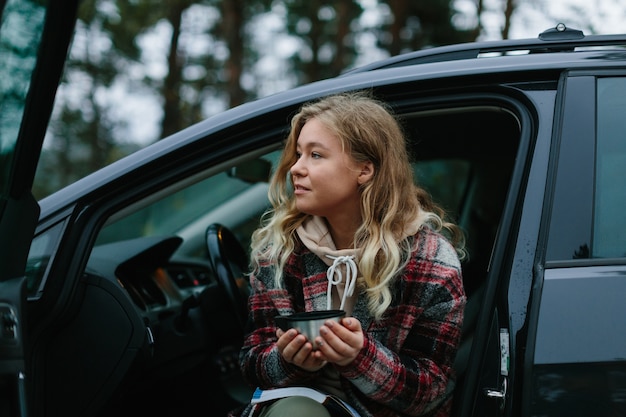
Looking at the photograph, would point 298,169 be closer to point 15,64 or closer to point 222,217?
point 15,64

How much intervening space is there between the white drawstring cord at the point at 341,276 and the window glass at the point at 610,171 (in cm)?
55

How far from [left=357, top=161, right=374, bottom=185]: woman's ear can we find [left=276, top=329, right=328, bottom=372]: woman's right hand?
463 millimetres

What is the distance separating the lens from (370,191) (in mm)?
1847

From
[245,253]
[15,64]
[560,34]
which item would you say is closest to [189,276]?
[245,253]

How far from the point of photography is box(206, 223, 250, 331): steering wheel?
2.27 metres

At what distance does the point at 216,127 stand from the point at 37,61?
0.53 meters

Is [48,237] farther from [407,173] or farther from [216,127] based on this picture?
[407,173]

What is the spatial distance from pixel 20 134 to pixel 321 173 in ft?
2.30

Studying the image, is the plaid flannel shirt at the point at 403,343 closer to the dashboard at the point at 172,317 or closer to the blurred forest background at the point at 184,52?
the dashboard at the point at 172,317

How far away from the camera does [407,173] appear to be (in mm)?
1938

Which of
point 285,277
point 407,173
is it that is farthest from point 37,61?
point 407,173

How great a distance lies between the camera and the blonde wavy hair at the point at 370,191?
5.86 ft

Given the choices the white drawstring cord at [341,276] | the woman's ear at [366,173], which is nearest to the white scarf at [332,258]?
the white drawstring cord at [341,276]

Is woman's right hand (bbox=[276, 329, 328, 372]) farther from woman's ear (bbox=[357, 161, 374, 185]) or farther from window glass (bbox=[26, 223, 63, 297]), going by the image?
window glass (bbox=[26, 223, 63, 297])
